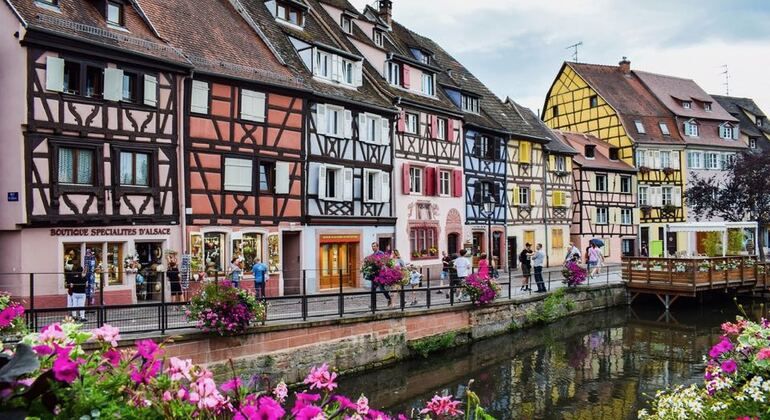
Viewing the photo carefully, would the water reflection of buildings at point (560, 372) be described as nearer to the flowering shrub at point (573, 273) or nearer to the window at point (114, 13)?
the flowering shrub at point (573, 273)

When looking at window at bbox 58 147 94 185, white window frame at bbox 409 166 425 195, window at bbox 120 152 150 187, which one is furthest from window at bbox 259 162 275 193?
white window frame at bbox 409 166 425 195

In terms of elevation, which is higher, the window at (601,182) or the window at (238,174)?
the window at (601,182)

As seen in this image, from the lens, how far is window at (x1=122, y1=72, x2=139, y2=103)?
18.1 meters

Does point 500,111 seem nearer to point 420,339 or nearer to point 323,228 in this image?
point 323,228

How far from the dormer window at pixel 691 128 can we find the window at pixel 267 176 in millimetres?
37581

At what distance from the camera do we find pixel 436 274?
30281mm

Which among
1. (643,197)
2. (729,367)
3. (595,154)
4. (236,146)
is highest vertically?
(595,154)

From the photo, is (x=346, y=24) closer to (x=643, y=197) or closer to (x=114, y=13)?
(x=114, y=13)

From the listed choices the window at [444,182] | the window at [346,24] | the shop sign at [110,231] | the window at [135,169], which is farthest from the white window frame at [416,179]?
the window at [135,169]

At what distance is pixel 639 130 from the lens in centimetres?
4656

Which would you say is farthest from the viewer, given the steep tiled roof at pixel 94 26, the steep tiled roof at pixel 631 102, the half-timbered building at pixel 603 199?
the steep tiled roof at pixel 631 102

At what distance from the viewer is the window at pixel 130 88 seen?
18.1m

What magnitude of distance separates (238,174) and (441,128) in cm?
1277

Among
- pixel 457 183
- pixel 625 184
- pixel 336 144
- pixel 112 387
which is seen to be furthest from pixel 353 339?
pixel 625 184
